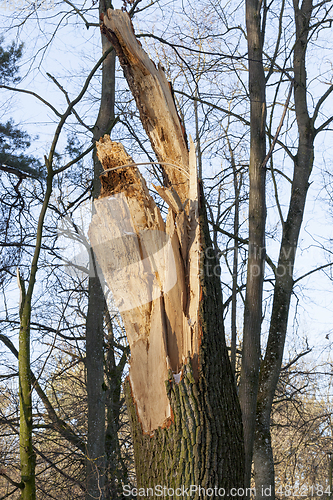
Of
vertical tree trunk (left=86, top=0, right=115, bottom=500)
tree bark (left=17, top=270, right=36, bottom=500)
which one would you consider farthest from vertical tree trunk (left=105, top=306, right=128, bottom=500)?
tree bark (left=17, top=270, right=36, bottom=500)

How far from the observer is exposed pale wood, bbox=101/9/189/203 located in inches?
114

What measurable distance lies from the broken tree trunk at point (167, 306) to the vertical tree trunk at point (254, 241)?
141cm

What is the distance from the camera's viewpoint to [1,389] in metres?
6.34

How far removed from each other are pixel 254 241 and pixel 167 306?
6.54 feet

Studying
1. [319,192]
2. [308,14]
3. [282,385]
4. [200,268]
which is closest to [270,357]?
[200,268]

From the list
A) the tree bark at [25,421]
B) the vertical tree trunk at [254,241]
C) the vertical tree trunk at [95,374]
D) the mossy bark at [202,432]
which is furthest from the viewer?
the vertical tree trunk at [95,374]

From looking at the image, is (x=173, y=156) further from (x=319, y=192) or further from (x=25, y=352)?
(x=319, y=192)

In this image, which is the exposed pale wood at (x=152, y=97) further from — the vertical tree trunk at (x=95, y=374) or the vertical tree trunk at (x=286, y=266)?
the vertical tree trunk at (x=286, y=266)

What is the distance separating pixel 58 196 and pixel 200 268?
4459 millimetres

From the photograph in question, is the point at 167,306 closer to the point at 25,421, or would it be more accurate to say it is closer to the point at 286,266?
the point at 25,421

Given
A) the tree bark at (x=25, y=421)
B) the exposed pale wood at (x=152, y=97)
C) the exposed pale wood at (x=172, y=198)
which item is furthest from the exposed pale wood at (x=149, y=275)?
the tree bark at (x=25, y=421)

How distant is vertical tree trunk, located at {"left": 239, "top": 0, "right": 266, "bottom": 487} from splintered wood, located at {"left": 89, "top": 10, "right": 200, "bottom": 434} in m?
1.49

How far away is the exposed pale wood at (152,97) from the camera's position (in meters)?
2.89

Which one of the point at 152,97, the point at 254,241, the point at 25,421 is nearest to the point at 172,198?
the point at 152,97
